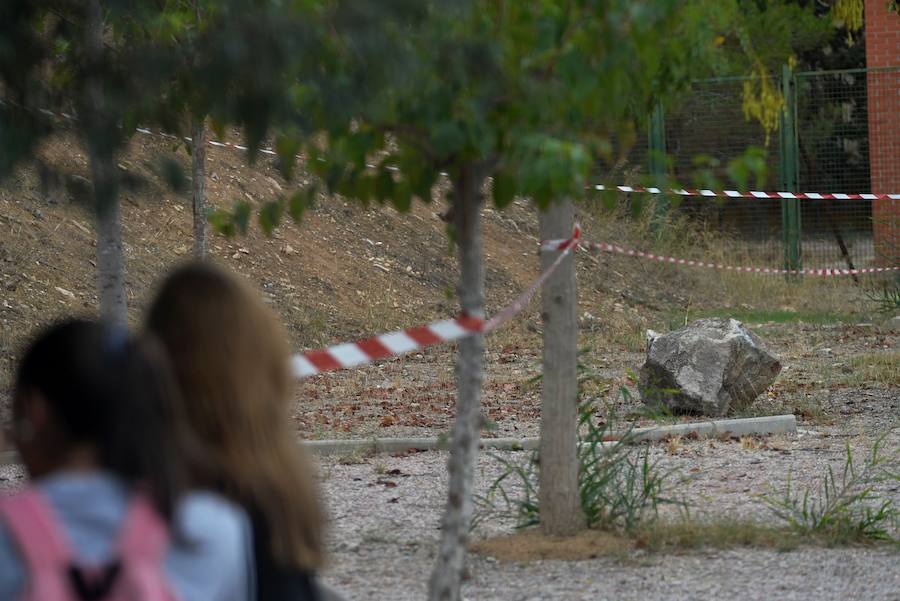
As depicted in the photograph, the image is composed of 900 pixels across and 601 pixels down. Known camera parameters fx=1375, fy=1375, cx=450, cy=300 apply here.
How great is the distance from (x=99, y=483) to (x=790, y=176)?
17.9 metres

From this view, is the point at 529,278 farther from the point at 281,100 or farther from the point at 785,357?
the point at 281,100

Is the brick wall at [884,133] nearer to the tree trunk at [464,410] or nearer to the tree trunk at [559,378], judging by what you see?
the tree trunk at [559,378]

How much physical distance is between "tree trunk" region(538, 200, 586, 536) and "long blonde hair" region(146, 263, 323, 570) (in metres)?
3.07

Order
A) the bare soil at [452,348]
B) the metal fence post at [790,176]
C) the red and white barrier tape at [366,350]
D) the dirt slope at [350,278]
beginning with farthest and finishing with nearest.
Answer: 1. the metal fence post at [790,176]
2. the dirt slope at [350,278]
3. the bare soil at [452,348]
4. the red and white barrier tape at [366,350]

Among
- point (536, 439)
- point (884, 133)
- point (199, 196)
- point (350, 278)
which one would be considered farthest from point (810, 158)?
point (536, 439)

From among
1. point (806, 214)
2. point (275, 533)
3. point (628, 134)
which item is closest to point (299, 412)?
point (628, 134)

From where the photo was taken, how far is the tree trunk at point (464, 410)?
13.2 ft

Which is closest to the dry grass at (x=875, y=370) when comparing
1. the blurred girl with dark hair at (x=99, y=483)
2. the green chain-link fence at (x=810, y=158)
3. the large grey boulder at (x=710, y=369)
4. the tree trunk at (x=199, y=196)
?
the large grey boulder at (x=710, y=369)

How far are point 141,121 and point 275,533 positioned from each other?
1.61 m

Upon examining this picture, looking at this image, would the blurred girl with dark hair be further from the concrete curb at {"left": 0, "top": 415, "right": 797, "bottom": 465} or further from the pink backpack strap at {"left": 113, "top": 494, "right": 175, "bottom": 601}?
Answer: the concrete curb at {"left": 0, "top": 415, "right": 797, "bottom": 465}

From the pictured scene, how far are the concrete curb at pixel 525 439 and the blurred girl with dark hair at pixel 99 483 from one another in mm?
5672

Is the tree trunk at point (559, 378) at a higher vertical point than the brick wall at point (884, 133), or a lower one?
lower

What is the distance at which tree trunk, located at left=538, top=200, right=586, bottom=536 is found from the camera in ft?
17.7

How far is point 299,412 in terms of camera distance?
9836 mm
